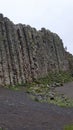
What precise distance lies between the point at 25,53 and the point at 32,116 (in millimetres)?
26894

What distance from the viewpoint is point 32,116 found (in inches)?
1040

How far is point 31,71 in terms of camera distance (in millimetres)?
54531

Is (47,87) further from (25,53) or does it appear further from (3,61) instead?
(3,61)

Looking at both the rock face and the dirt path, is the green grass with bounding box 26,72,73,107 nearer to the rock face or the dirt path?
the rock face

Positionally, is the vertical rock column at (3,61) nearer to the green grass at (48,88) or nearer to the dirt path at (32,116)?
the green grass at (48,88)

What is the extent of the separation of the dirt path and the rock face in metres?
14.6

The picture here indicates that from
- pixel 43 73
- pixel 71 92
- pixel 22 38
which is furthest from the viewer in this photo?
pixel 43 73

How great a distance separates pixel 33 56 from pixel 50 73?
7.80 metres

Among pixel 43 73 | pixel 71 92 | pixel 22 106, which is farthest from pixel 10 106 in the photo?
pixel 43 73

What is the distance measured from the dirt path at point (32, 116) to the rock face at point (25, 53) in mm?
14639

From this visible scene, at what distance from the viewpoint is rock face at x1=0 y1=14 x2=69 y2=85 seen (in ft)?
155

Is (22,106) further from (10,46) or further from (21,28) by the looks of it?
(21,28)

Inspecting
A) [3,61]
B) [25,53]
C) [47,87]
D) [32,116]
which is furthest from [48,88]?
[32,116]

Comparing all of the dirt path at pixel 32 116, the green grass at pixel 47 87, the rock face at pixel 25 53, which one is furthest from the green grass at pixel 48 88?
the dirt path at pixel 32 116
